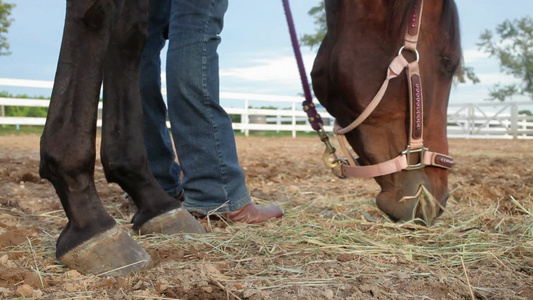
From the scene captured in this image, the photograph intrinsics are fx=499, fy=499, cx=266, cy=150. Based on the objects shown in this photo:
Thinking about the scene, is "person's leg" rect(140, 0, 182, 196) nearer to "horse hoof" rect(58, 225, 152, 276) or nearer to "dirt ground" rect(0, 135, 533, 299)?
"dirt ground" rect(0, 135, 533, 299)

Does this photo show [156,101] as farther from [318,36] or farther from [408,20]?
[318,36]

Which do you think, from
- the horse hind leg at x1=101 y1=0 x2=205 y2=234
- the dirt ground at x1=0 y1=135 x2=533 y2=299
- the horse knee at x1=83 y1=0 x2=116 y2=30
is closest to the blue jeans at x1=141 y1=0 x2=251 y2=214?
the dirt ground at x1=0 y1=135 x2=533 y2=299

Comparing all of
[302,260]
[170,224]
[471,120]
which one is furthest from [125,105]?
[471,120]

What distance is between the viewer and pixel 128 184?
70.5 inches

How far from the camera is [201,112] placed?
218cm

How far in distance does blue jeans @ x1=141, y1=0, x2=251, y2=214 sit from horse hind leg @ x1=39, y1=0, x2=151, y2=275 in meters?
0.70

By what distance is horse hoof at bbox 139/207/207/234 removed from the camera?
1827 millimetres

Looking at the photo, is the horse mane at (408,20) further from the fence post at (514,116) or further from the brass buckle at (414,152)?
the fence post at (514,116)

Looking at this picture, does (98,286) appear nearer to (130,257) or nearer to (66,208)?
(130,257)

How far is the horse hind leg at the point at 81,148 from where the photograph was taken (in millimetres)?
1398

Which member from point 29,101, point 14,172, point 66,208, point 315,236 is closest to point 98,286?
point 66,208

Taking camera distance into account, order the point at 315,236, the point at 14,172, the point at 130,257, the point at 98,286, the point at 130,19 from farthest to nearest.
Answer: the point at 14,172
the point at 315,236
the point at 130,19
the point at 130,257
the point at 98,286

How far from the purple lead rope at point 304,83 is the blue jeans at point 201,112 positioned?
29cm

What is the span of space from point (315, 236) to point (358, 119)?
0.47m
